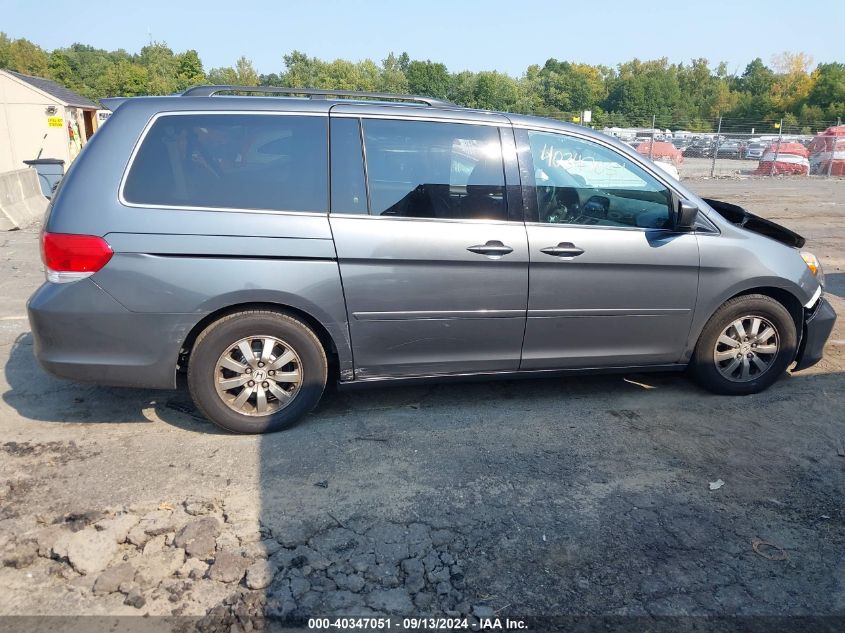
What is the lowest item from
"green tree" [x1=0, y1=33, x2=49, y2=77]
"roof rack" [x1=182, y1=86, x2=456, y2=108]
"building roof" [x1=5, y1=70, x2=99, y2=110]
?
"roof rack" [x1=182, y1=86, x2=456, y2=108]

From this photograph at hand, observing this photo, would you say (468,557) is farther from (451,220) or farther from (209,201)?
(209,201)

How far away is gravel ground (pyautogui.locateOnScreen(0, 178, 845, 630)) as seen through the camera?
2.72 m

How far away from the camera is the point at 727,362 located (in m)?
4.70

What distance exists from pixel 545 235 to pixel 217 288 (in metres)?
2.00

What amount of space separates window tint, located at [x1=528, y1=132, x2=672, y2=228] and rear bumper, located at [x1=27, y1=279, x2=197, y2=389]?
2368 millimetres

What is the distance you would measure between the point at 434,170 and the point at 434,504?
1994 millimetres

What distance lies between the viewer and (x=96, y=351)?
12.5 feet

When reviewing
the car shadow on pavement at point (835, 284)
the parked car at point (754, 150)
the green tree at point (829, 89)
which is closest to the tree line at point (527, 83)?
the green tree at point (829, 89)

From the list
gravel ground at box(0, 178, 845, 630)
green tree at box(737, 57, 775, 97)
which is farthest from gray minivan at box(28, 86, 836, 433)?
green tree at box(737, 57, 775, 97)

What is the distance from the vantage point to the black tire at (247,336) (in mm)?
3877

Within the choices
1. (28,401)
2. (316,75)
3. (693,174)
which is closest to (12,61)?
(316,75)

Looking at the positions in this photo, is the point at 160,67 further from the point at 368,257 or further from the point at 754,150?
the point at 368,257

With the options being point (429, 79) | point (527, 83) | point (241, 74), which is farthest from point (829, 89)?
point (241, 74)

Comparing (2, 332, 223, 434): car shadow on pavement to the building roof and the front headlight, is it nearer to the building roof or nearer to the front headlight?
the front headlight
